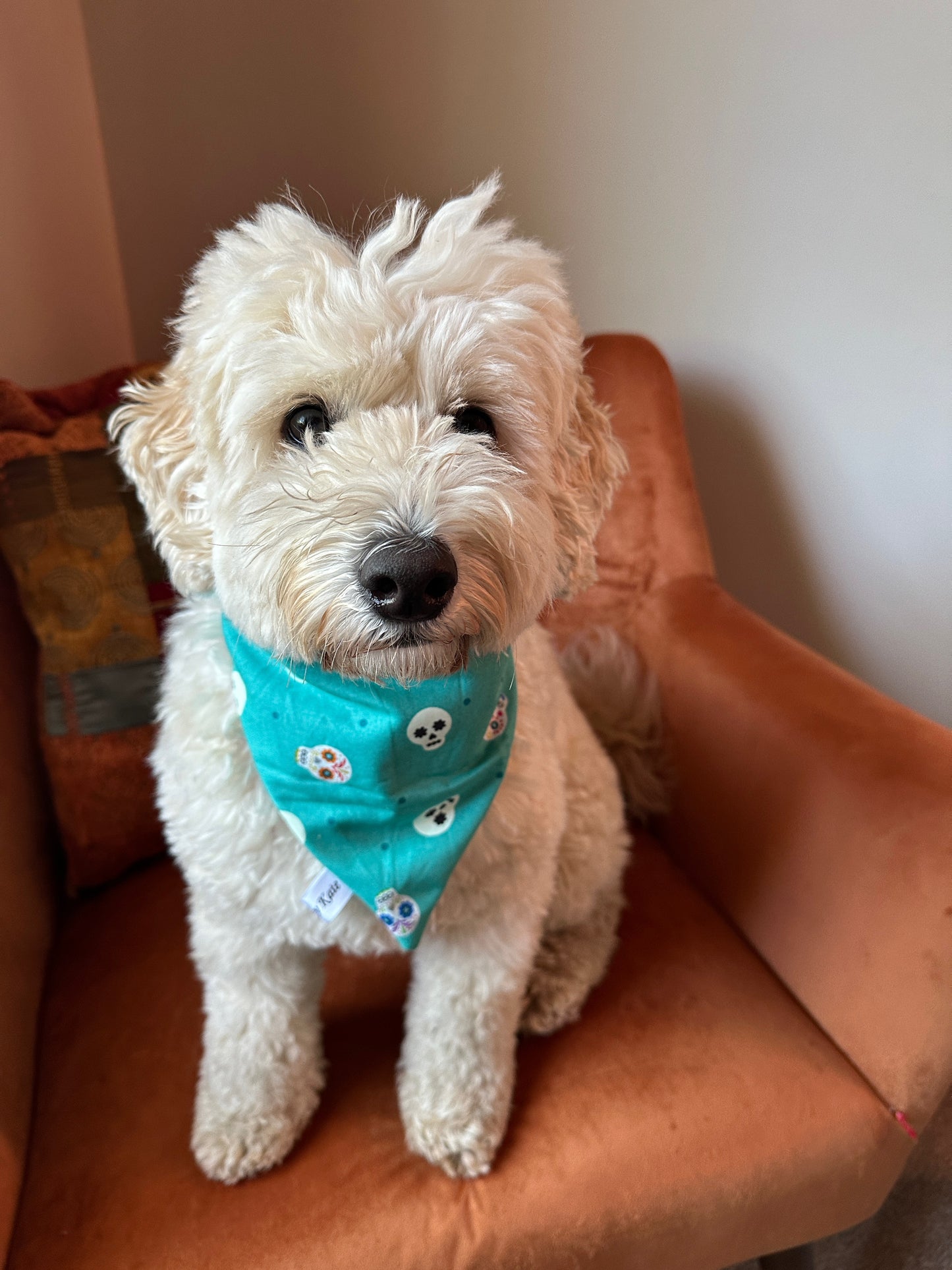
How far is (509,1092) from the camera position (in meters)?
1.14

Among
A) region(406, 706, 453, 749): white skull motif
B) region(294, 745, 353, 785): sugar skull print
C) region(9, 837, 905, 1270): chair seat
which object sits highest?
region(406, 706, 453, 749): white skull motif

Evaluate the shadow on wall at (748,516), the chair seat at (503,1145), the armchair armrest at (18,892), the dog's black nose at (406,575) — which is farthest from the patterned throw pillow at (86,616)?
the shadow on wall at (748,516)

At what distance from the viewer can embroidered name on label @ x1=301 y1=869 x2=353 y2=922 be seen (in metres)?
1.05

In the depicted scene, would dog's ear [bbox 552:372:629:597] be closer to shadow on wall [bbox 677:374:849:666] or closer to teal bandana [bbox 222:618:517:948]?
teal bandana [bbox 222:618:517:948]

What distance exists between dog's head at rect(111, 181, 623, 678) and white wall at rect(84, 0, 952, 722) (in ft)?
3.24

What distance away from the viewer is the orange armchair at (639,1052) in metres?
1.01

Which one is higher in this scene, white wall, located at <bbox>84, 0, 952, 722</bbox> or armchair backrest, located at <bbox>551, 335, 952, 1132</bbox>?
white wall, located at <bbox>84, 0, 952, 722</bbox>

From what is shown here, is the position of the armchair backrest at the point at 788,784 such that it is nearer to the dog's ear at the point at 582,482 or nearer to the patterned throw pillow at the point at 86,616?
the dog's ear at the point at 582,482

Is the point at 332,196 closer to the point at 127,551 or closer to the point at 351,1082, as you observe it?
the point at 127,551

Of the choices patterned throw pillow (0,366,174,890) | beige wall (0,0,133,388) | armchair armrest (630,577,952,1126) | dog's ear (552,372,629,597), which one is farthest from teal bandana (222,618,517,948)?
beige wall (0,0,133,388)

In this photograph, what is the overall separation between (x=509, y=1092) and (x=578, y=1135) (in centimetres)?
11

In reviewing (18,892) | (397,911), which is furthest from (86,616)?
(397,911)

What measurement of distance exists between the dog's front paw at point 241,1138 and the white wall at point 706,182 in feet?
5.10

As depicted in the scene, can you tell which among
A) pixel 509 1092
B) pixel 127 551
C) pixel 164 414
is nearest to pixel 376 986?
→ pixel 509 1092
